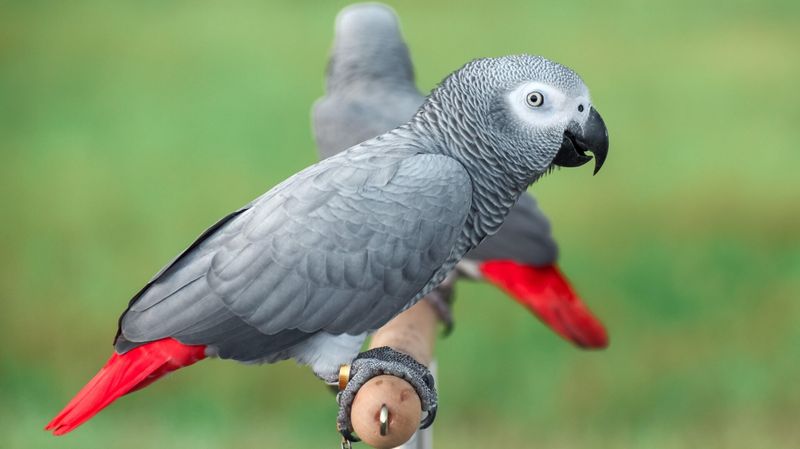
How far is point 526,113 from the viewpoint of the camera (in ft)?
2.66

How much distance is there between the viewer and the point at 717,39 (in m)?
2.02

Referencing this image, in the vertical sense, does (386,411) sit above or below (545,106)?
below

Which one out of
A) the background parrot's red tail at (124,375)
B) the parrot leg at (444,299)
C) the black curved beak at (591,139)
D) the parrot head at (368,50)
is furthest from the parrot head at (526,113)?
the parrot head at (368,50)

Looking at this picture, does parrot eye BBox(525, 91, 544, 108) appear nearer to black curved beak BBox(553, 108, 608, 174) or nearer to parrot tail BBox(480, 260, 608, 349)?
black curved beak BBox(553, 108, 608, 174)

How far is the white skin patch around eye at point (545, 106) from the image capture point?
2.63 feet

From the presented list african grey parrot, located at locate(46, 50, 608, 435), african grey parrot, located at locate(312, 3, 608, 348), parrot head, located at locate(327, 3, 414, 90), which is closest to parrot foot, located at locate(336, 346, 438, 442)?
african grey parrot, located at locate(46, 50, 608, 435)

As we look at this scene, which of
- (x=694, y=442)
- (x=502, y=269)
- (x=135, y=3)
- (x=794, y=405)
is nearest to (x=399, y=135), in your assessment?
(x=502, y=269)

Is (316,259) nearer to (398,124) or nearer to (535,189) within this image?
(398,124)

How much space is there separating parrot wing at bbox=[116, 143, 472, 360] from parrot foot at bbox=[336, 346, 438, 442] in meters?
0.05

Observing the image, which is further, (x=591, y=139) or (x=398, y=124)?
(x=398, y=124)

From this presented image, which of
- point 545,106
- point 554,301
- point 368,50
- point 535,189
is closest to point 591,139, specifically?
point 545,106

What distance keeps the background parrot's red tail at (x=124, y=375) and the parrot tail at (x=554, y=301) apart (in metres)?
0.58

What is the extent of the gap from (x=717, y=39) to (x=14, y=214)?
171 centimetres

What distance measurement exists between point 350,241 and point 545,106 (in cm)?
23
